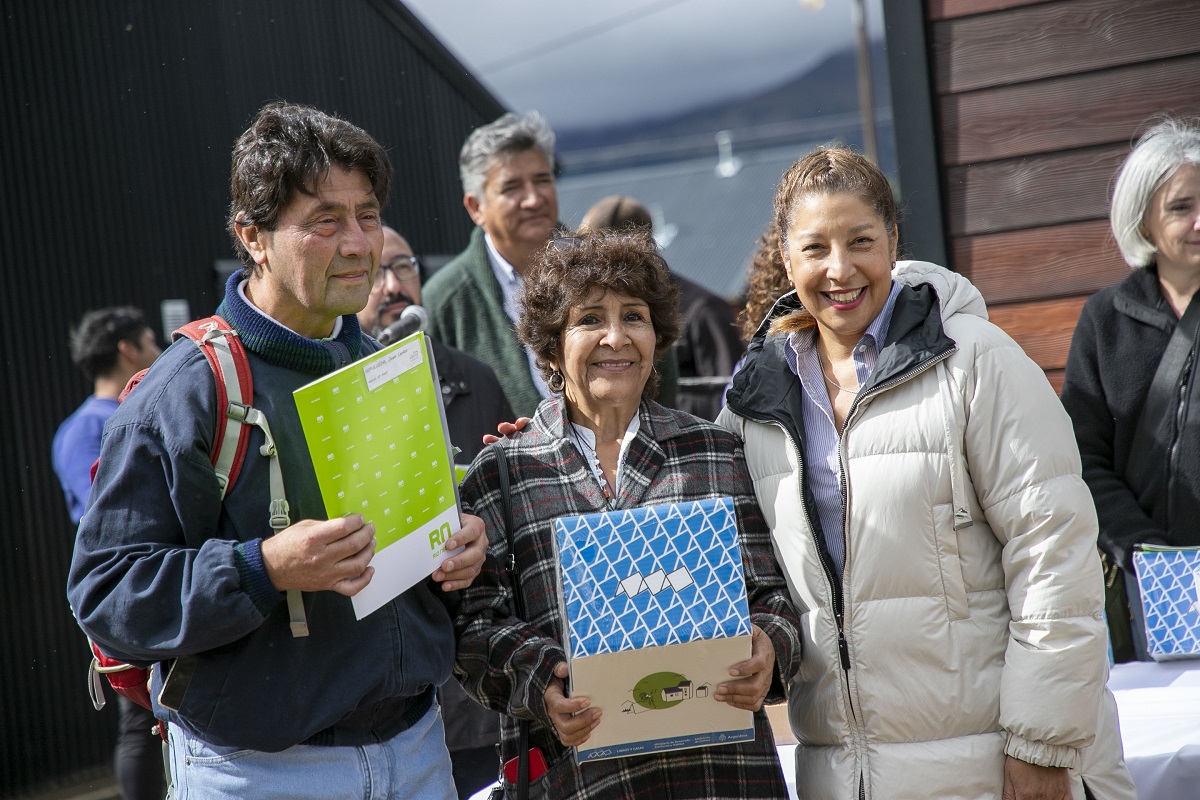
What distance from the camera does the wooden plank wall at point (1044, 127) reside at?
3955mm

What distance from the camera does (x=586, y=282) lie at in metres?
2.51

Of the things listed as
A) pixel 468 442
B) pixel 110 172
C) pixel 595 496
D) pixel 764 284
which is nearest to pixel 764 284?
pixel 764 284

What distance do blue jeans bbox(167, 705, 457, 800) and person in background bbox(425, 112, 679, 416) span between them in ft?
6.06

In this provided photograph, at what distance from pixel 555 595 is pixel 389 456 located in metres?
0.52

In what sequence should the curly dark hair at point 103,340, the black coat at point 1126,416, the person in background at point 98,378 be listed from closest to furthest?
the black coat at point 1126,416
the person in background at point 98,378
the curly dark hair at point 103,340

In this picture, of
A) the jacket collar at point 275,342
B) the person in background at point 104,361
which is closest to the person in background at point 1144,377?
the jacket collar at point 275,342

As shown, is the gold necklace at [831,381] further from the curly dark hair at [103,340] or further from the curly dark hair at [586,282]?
the curly dark hair at [103,340]

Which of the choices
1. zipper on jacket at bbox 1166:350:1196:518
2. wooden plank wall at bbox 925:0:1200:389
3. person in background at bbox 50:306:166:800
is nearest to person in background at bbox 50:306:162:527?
person in background at bbox 50:306:166:800

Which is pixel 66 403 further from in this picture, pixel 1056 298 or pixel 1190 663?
pixel 1190 663

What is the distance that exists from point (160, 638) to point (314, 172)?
842mm

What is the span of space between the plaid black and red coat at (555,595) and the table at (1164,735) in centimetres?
109

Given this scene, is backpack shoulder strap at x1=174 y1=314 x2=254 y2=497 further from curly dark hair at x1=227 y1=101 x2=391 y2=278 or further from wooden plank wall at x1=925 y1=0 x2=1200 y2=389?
wooden plank wall at x1=925 y1=0 x2=1200 y2=389

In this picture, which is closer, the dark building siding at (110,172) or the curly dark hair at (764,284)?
the curly dark hair at (764,284)

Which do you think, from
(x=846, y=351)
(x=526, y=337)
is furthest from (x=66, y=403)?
(x=846, y=351)
